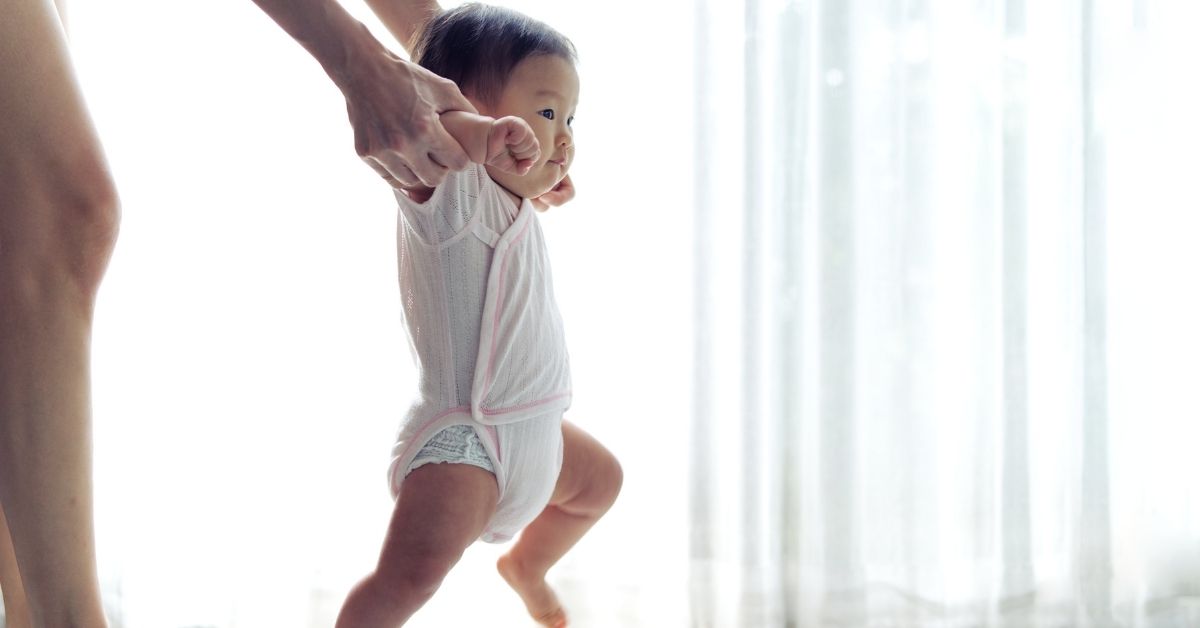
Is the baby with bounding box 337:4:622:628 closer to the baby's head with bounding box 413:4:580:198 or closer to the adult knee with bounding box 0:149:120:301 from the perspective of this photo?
the baby's head with bounding box 413:4:580:198

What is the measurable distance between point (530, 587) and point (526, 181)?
0.47 m

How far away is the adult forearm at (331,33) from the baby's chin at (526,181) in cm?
20

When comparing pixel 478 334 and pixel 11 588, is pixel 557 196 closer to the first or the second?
pixel 478 334

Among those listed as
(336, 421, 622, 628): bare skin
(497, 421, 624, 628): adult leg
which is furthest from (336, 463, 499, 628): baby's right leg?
(497, 421, 624, 628): adult leg

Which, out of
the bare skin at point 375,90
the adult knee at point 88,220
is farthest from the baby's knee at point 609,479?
the adult knee at point 88,220

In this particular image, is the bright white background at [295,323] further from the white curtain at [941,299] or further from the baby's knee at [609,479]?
the baby's knee at [609,479]

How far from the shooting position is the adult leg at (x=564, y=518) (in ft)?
3.70

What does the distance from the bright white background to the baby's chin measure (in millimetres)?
645

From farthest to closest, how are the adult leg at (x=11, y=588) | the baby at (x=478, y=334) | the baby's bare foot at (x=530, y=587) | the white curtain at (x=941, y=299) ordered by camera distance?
the white curtain at (x=941, y=299), the baby's bare foot at (x=530, y=587), the adult leg at (x=11, y=588), the baby at (x=478, y=334)

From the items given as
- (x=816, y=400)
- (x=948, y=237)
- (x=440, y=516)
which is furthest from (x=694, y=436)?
(x=440, y=516)

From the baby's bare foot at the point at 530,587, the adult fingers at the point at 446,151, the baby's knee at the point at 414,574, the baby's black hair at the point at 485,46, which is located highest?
the baby's black hair at the point at 485,46

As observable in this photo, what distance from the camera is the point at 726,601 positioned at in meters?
1.65

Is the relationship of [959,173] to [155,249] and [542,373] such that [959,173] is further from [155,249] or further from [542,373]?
[155,249]

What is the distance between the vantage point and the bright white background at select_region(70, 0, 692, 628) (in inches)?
66.2
